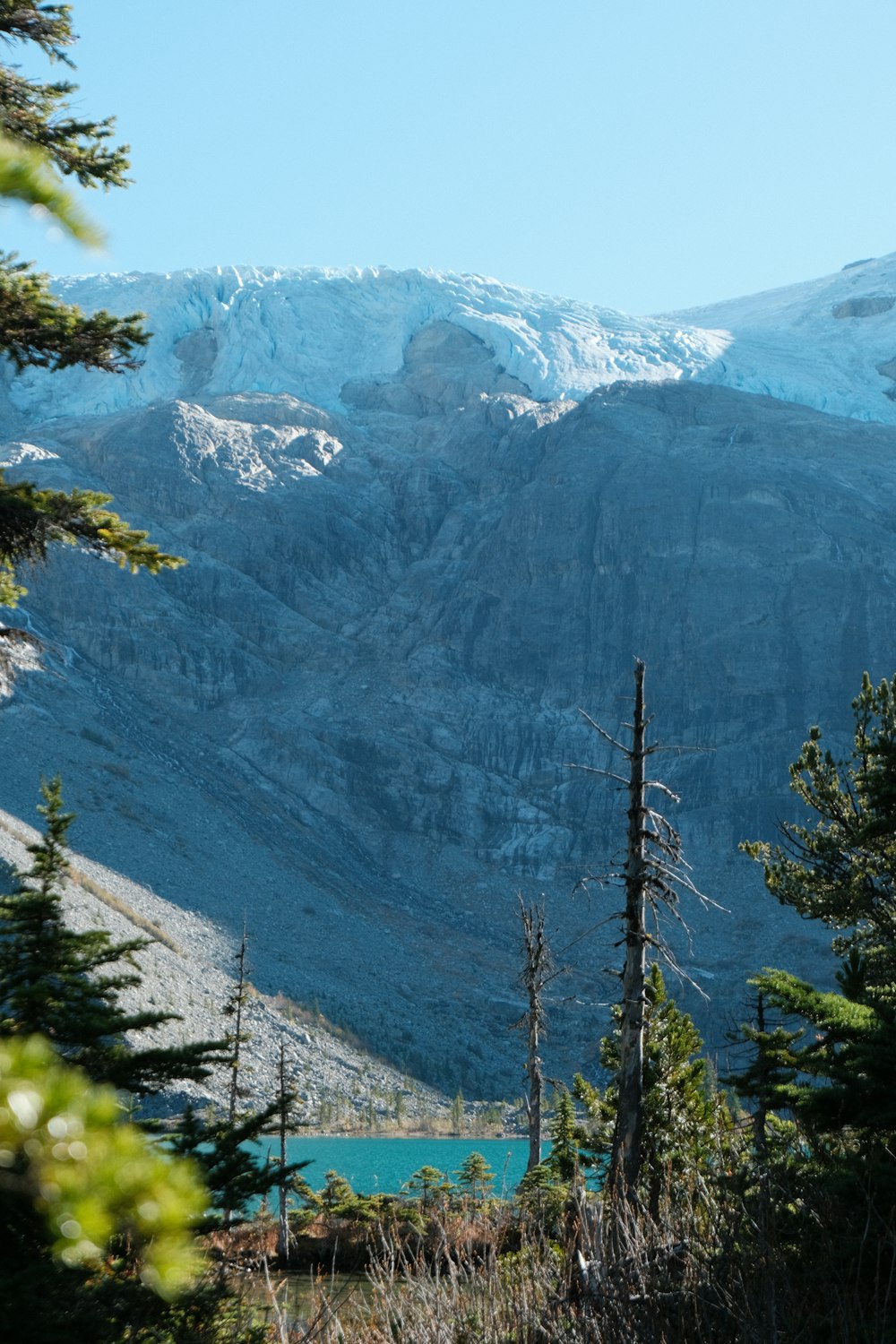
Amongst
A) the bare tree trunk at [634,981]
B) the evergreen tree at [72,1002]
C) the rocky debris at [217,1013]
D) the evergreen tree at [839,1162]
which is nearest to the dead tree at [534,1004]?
the bare tree trunk at [634,981]

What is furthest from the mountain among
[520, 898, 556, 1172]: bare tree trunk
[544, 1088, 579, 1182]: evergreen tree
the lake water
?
[520, 898, 556, 1172]: bare tree trunk

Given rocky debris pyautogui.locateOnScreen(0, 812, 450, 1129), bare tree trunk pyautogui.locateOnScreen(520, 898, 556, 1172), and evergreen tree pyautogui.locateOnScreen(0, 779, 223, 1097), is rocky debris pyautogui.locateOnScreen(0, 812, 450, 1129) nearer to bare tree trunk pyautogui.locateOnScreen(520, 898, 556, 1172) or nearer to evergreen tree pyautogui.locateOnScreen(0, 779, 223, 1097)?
bare tree trunk pyautogui.locateOnScreen(520, 898, 556, 1172)

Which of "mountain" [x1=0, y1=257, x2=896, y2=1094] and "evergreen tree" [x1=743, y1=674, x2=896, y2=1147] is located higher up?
"mountain" [x1=0, y1=257, x2=896, y2=1094]

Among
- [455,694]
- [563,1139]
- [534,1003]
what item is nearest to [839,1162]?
[534,1003]

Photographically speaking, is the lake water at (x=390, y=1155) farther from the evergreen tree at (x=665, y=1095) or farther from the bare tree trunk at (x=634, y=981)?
the bare tree trunk at (x=634, y=981)

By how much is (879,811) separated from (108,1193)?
41.1 feet

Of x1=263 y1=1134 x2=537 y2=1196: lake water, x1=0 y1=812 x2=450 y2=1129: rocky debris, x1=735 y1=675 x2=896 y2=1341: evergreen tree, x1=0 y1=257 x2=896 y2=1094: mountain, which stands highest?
x1=0 y1=257 x2=896 y2=1094: mountain

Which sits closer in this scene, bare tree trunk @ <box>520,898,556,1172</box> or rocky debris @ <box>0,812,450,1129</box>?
bare tree trunk @ <box>520,898,556,1172</box>

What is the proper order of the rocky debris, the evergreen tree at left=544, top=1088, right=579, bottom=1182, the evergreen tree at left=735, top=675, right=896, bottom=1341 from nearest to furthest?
1. the evergreen tree at left=735, top=675, right=896, bottom=1341
2. the evergreen tree at left=544, top=1088, right=579, bottom=1182
3. the rocky debris

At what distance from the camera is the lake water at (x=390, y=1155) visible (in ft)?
211

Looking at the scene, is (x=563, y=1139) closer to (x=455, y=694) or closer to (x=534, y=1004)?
(x=534, y=1004)

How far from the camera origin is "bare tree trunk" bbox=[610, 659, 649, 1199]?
15.7 meters

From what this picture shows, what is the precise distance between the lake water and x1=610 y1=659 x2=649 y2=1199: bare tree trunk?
4550cm

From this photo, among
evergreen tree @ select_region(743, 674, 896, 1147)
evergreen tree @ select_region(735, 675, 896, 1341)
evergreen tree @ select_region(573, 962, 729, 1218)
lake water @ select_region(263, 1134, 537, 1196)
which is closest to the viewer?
evergreen tree @ select_region(735, 675, 896, 1341)
